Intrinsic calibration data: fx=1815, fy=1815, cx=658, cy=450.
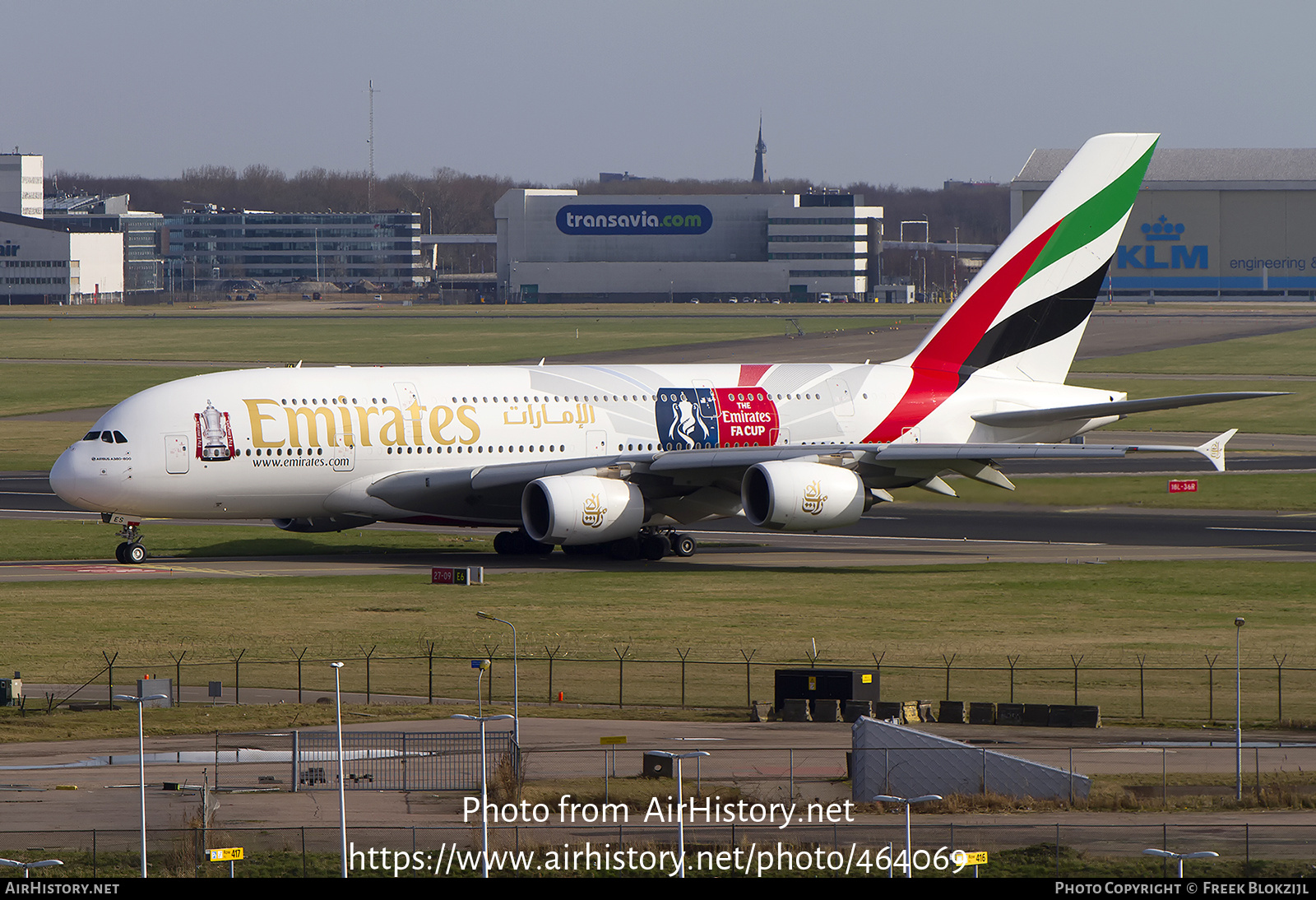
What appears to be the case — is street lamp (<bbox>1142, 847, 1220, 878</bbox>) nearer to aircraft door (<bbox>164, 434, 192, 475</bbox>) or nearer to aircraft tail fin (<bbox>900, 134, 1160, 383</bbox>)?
aircraft door (<bbox>164, 434, 192, 475</bbox>)

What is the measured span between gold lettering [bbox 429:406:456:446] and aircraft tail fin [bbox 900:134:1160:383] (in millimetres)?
17570

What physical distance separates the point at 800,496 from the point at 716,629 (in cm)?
898

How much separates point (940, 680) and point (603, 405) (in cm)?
2238

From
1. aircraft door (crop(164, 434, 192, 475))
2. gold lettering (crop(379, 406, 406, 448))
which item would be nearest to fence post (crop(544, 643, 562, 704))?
gold lettering (crop(379, 406, 406, 448))

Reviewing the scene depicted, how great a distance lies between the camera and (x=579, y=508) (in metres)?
57.1

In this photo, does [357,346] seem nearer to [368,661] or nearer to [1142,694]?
[368,661]

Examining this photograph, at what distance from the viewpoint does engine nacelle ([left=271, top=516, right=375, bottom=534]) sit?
60.7 metres

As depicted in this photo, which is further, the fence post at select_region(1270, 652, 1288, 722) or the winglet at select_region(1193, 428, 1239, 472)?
the winglet at select_region(1193, 428, 1239, 472)

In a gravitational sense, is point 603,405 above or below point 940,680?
above

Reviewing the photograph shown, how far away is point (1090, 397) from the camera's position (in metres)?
66.8

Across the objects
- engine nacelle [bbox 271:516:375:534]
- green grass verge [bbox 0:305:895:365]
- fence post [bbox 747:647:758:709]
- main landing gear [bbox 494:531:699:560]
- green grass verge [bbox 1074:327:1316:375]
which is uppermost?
green grass verge [bbox 0:305:895:365]

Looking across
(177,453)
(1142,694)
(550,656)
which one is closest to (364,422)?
(177,453)
